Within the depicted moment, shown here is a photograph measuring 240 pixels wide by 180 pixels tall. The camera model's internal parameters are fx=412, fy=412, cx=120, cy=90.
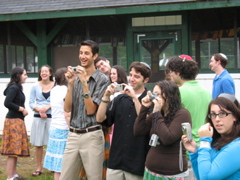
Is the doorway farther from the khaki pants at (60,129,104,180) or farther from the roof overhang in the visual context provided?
the khaki pants at (60,129,104,180)

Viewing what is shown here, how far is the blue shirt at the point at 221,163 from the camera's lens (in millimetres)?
2605

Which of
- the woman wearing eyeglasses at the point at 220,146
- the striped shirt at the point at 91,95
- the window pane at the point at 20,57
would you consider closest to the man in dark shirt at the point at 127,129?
the striped shirt at the point at 91,95

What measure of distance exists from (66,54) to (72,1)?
1371 millimetres

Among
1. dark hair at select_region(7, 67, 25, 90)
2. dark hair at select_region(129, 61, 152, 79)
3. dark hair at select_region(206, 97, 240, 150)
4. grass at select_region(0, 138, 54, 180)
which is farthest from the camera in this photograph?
grass at select_region(0, 138, 54, 180)

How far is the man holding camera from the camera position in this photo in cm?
448

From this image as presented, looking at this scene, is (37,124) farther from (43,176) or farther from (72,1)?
(72,1)

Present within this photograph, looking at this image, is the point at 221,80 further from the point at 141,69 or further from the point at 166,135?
the point at 166,135

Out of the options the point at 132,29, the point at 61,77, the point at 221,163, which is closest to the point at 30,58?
the point at 132,29

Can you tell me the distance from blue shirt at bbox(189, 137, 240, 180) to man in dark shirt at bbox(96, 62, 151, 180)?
1.48 metres

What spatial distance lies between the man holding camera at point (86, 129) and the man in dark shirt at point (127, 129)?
187mm

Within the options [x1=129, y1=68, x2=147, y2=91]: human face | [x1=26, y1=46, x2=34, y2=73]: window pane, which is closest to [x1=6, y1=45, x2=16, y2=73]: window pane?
[x1=26, y1=46, x2=34, y2=73]: window pane

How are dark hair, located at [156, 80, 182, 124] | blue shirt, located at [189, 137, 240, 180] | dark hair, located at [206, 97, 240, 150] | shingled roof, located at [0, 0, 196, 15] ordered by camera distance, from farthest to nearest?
shingled roof, located at [0, 0, 196, 15], dark hair, located at [156, 80, 182, 124], dark hair, located at [206, 97, 240, 150], blue shirt, located at [189, 137, 240, 180]

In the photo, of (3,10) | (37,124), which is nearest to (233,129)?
(37,124)

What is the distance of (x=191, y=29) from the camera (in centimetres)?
941
